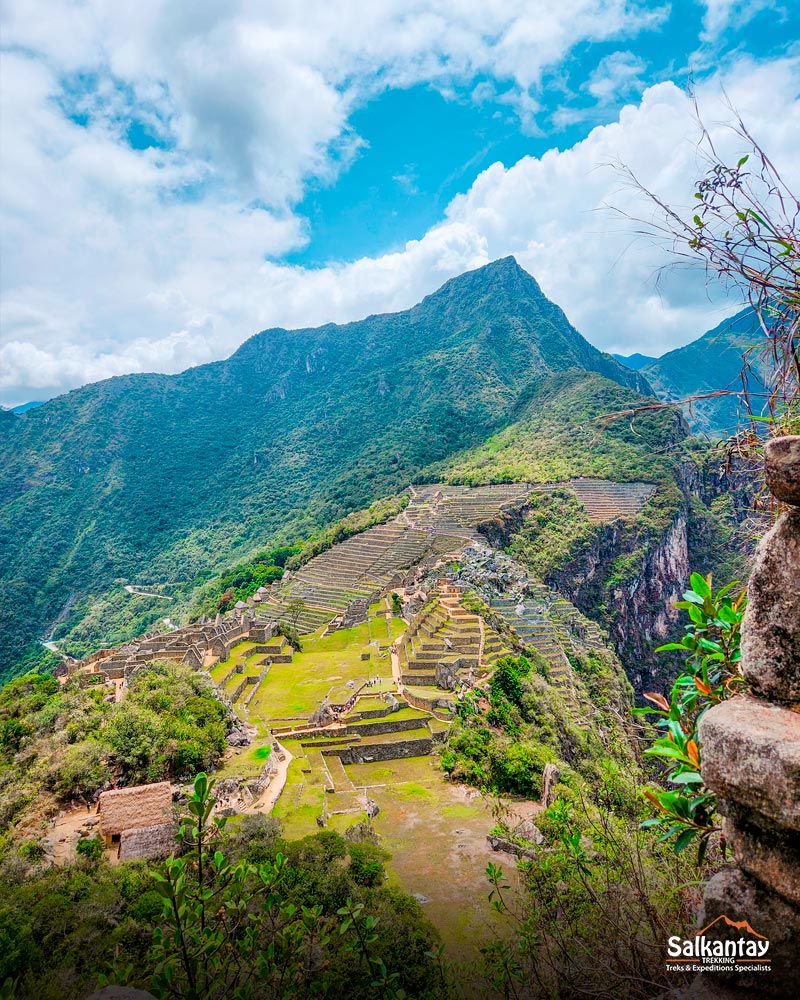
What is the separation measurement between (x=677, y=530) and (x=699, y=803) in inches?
2234

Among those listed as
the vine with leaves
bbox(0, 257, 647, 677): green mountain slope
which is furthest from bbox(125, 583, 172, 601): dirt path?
Result: the vine with leaves

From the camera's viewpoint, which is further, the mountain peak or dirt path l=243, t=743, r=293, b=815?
the mountain peak

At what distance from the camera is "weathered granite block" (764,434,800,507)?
2336mm

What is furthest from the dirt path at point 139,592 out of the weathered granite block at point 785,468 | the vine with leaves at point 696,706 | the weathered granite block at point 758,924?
the weathered granite block at point 785,468

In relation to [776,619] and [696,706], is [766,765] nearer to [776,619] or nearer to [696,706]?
[776,619]

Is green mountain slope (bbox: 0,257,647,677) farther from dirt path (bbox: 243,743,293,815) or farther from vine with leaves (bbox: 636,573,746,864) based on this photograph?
vine with leaves (bbox: 636,573,746,864)

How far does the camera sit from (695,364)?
468 feet

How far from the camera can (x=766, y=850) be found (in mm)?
2301

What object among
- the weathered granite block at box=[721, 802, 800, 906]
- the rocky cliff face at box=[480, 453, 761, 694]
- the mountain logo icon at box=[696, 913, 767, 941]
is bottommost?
the rocky cliff face at box=[480, 453, 761, 694]

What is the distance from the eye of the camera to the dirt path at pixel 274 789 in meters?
12.5

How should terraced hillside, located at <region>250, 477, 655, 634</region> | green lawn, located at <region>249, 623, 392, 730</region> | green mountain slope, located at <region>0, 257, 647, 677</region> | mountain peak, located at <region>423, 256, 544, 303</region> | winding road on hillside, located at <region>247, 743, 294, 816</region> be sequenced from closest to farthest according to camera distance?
winding road on hillside, located at <region>247, 743, 294, 816</region> → green lawn, located at <region>249, 623, 392, 730</region> → terraced hillside, located at <region>250, 477, 655, 634</region> → green mountain slope, located at <region>0, 257, 647, 677</region> → mountain peak, located at <region>423, 256, 544, 303</region>

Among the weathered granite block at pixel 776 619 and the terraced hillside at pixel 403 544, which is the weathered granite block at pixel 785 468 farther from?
the terraced hillside at pixel 403 544

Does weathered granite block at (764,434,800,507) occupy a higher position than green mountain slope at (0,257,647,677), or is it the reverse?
green mountain slope at (0,257,647,677)

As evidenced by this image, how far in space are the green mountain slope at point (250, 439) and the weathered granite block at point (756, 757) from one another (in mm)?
62684
